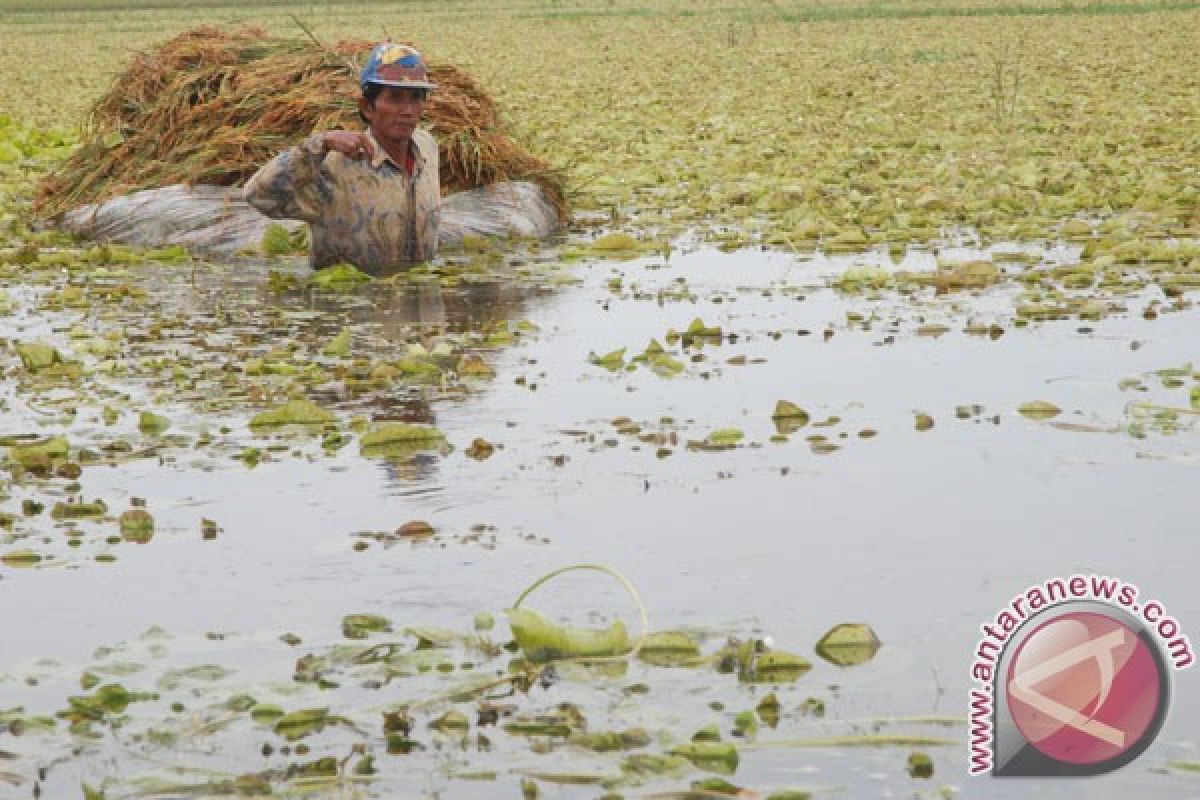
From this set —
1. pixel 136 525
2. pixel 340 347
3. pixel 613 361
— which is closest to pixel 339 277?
pixel 340 347

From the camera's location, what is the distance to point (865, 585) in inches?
212

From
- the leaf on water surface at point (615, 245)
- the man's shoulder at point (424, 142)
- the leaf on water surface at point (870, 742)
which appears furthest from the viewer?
the leaf on water surface at point (615, 245)

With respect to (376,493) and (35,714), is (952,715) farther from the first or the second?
(376,493)

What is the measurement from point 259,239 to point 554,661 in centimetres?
735

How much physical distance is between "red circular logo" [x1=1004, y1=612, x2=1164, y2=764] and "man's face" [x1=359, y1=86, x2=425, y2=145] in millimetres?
6685

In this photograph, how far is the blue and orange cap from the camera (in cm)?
1016

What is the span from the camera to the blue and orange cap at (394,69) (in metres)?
10.2

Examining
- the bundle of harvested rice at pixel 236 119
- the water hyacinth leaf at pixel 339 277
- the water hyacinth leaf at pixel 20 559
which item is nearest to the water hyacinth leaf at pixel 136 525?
the water hyacinth leaf at pixel 20 559

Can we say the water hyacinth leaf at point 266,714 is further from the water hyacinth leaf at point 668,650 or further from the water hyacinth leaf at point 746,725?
the water hyacinth leaf at point 746,725

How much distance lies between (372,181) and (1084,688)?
7073 millimetres

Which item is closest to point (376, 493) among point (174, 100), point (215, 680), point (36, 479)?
point (36, 479)

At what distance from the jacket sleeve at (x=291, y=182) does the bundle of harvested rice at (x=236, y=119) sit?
173cm

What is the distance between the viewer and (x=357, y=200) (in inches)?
419

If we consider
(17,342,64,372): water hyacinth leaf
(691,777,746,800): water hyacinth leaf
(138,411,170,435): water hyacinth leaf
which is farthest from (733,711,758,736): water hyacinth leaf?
(17,342,64,372): water hyacinth leaf
